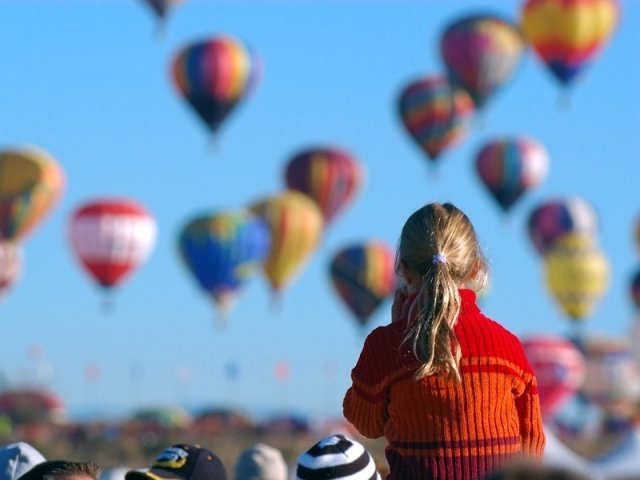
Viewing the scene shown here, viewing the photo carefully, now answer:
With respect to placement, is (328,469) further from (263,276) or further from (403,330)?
(263,276)

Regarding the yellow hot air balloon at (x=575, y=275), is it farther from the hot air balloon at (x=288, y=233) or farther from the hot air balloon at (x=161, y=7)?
the hot air balloon at (x=161, y=7)

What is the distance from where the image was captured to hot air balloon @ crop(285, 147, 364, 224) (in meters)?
43.8

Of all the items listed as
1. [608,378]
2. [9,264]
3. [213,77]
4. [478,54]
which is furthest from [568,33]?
[608,378]

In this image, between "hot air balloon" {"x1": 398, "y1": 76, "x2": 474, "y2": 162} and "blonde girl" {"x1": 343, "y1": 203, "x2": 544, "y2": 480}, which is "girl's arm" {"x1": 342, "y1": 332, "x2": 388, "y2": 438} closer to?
"blonde girl" {"x1": 343, "y1": 203, "x2": 544, "y2": 480}

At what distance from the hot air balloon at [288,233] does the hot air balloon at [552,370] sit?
6.69m

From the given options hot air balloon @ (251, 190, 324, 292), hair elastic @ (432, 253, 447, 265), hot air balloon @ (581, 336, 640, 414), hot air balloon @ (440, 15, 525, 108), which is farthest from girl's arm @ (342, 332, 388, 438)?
hot air balloon @ (581, 336, 640, 414)

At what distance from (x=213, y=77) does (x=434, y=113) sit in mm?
7186

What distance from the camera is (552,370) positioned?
45.1 meters

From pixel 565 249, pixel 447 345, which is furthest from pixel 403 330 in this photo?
pixel 565 249

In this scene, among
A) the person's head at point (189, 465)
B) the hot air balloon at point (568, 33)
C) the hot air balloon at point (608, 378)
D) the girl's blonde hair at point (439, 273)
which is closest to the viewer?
the girl's blonde hair at point (439, 273)

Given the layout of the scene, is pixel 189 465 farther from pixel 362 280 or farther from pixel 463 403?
pixel 362 280

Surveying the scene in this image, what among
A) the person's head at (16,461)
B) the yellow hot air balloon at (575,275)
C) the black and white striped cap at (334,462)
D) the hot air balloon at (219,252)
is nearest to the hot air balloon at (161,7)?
the hot air balloon at (219,252)

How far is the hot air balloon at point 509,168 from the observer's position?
43062 mm

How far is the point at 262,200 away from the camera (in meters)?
43.1
